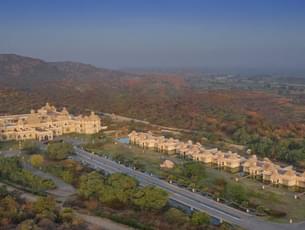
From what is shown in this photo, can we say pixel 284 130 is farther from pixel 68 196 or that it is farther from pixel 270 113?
pixel 68 196

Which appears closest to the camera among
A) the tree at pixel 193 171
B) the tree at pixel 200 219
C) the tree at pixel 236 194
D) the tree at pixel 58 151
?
the tree at pixel 200 219

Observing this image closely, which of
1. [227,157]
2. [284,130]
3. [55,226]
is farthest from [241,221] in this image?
[284,130]

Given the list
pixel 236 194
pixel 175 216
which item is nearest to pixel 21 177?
pixel 175 216

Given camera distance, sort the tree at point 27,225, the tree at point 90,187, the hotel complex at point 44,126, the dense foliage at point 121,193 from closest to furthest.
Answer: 1. the tree at point 27,225
2. the dense foliage at point 121,193
3. the tree at point 90,187
4. the hotel complex at point 44,126

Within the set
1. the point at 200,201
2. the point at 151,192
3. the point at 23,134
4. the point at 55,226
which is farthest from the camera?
the point at 23,134

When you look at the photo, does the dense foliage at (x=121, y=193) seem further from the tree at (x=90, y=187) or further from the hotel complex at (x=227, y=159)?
the hotel complex at (x=227, y=159)

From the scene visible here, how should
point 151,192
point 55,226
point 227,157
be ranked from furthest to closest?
point 227,157 < point 151,192 < point 55,226

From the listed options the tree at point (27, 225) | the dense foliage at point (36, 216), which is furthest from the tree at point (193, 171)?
the tree at point (27, 225)

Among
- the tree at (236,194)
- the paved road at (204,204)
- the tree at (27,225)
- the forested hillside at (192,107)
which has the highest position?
the forested hillside at (192,107)
